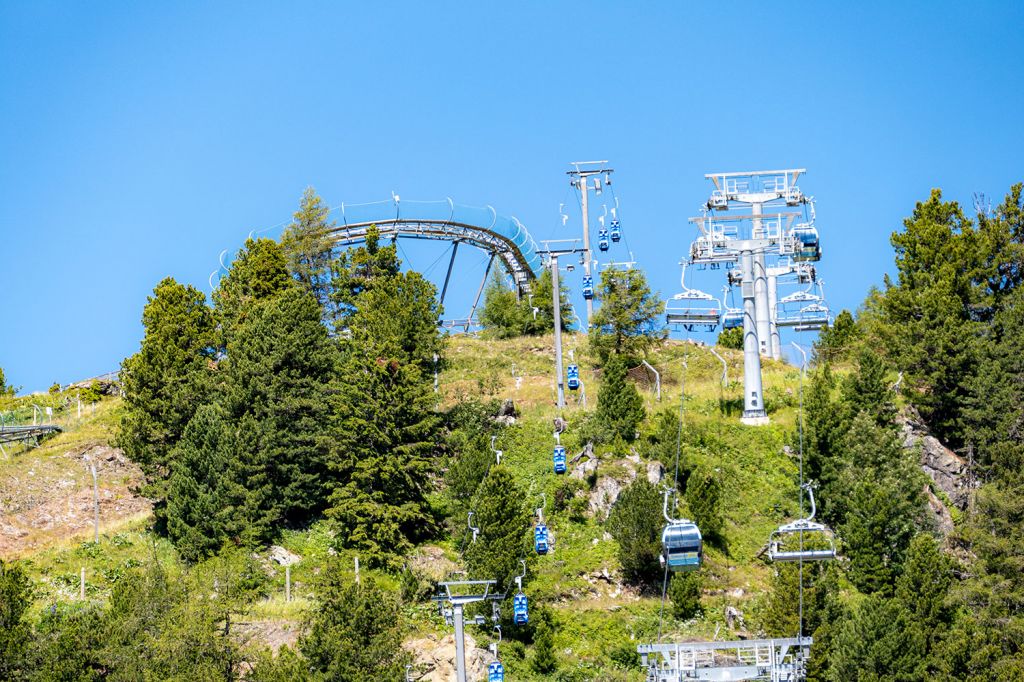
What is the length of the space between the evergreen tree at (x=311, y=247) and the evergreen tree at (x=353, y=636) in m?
33.8

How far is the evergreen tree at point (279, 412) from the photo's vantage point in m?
65.5

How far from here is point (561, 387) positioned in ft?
243

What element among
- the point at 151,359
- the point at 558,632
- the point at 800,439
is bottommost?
the point at 558,632

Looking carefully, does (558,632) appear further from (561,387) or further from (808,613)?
(561,387)

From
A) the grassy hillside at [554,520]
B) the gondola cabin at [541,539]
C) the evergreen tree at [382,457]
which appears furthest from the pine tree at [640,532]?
the evergreen tree at [382,457]

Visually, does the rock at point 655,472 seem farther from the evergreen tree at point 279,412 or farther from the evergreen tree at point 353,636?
the evergreen tree at point 353,636

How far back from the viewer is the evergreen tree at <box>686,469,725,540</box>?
205ft

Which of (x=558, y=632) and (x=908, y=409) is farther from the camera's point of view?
(x=908, y=409)

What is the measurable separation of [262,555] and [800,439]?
68.8 ft

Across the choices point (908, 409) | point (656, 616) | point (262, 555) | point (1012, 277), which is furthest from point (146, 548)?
point (1012, 277)

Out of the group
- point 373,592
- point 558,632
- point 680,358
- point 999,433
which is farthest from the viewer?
point 680,358

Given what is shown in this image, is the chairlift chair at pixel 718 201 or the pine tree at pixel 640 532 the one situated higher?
the chairlift chair at pixel 718 201

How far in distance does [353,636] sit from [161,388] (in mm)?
22672

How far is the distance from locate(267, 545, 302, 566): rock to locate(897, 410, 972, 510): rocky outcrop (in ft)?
81.9
